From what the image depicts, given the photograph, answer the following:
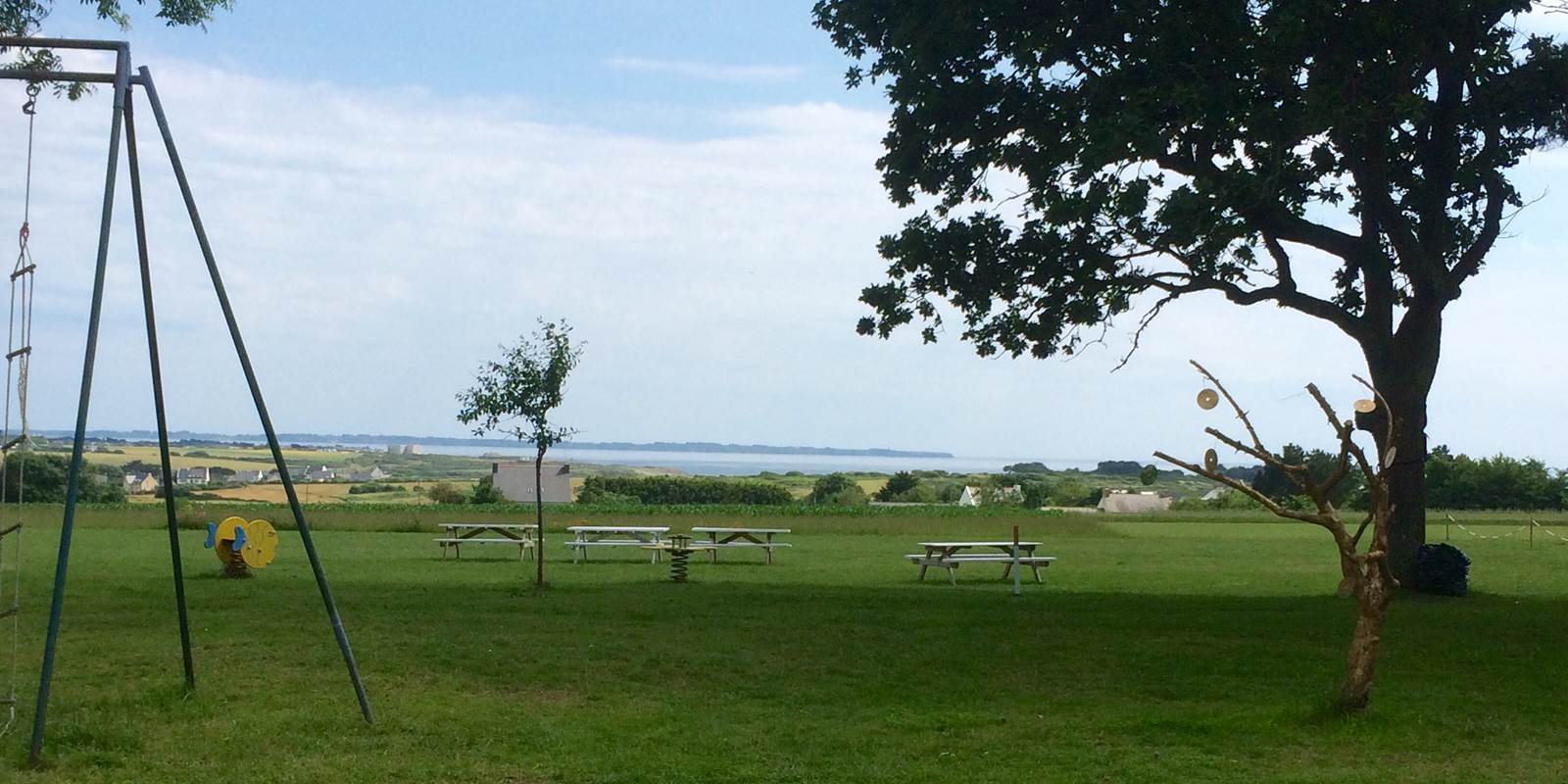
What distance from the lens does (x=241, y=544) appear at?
20.7m

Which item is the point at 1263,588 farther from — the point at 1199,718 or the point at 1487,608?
the point at 1199,718

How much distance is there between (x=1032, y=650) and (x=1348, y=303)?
387 inches

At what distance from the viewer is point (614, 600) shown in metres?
17.6

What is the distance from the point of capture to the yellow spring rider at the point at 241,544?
67.7 ft

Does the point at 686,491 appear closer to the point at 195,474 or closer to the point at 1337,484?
the point at 195,474

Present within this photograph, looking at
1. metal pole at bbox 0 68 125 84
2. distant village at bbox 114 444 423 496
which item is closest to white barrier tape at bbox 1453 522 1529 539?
distant village at bbox 114 444 423 496

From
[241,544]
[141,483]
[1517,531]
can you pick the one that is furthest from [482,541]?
[141,483]

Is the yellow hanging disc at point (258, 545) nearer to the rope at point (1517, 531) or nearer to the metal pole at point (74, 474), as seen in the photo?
the metal pole at point (74, 474)

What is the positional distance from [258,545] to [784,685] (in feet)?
41.2

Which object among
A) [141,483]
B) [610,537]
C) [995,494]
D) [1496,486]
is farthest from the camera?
[995,494]

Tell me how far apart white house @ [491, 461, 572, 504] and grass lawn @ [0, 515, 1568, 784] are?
47902 mm

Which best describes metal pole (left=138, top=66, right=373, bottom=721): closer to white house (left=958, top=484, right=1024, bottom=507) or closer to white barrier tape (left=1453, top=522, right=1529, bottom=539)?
white barrier tape (left=1453, top=522, right=1529, bottom=539)

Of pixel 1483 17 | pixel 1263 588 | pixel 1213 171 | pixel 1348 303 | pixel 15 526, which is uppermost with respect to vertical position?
pixel 1483 17

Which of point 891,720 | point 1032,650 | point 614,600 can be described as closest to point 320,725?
point 891,720
